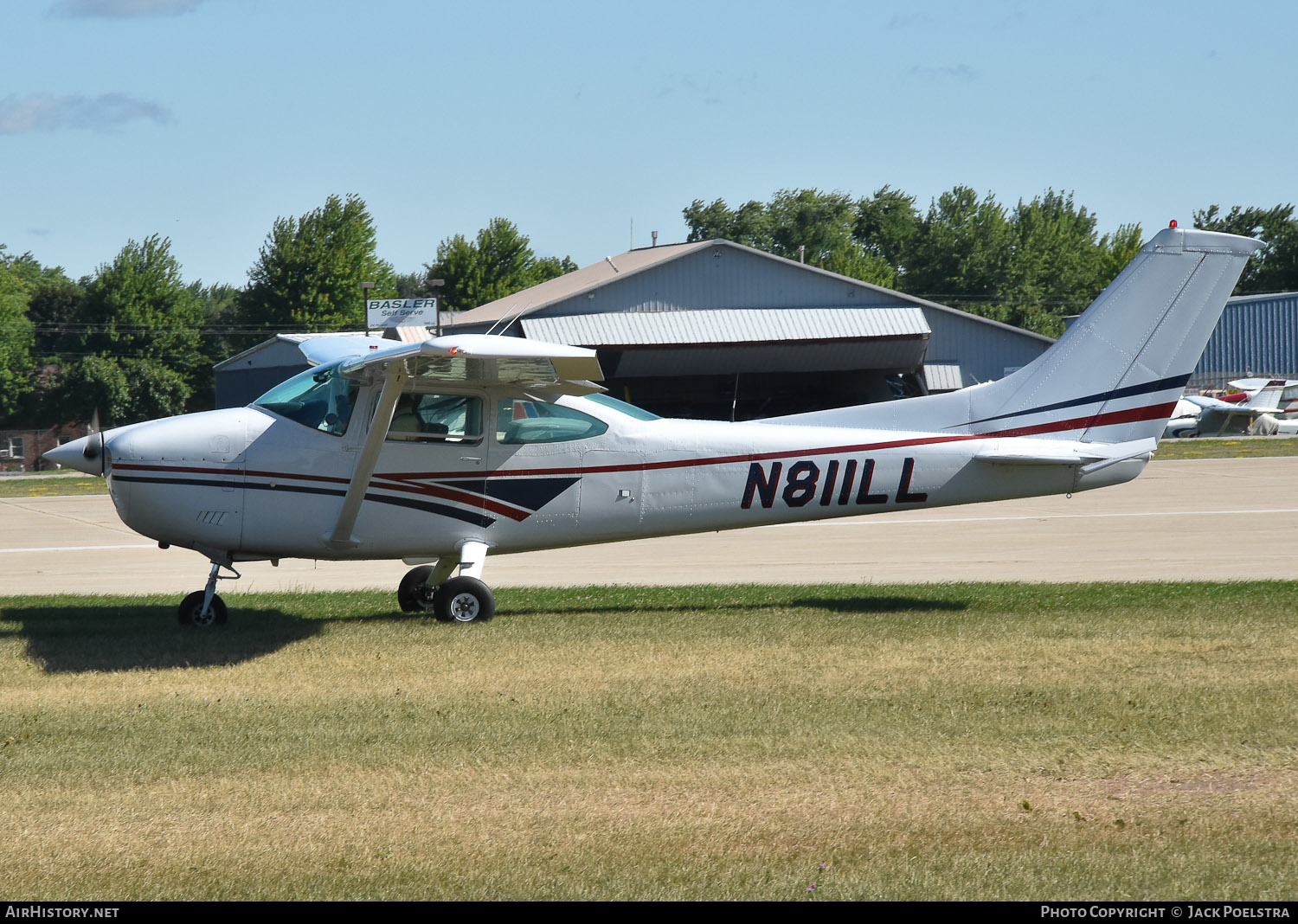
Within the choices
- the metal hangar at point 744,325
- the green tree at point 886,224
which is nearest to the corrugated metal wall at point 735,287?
the metal hangar at point 744,325

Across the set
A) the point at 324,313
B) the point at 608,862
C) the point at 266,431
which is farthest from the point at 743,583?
the point at 324,313

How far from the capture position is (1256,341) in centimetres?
5656

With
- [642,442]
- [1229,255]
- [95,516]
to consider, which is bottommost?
[95,516]

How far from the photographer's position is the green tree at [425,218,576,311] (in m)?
86.6

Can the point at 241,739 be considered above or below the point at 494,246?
below

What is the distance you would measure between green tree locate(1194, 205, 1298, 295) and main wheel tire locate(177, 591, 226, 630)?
8609cm

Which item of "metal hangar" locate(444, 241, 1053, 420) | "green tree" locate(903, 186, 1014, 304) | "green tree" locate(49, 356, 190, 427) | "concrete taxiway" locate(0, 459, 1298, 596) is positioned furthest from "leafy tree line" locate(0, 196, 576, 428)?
"concrete taxiway" locate(0, 459, 1298, 596)

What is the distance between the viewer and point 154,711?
7.63 meters

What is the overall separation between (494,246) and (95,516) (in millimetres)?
66212

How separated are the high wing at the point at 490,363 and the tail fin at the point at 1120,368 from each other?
6.34 feet

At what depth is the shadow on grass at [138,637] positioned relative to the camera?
9180mm

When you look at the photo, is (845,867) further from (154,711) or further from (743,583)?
(743,583)

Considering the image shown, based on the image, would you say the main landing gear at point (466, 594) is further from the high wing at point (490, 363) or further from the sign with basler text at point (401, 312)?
the sign with basler text at point (401, 312)

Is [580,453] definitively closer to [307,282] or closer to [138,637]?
[138,637]
